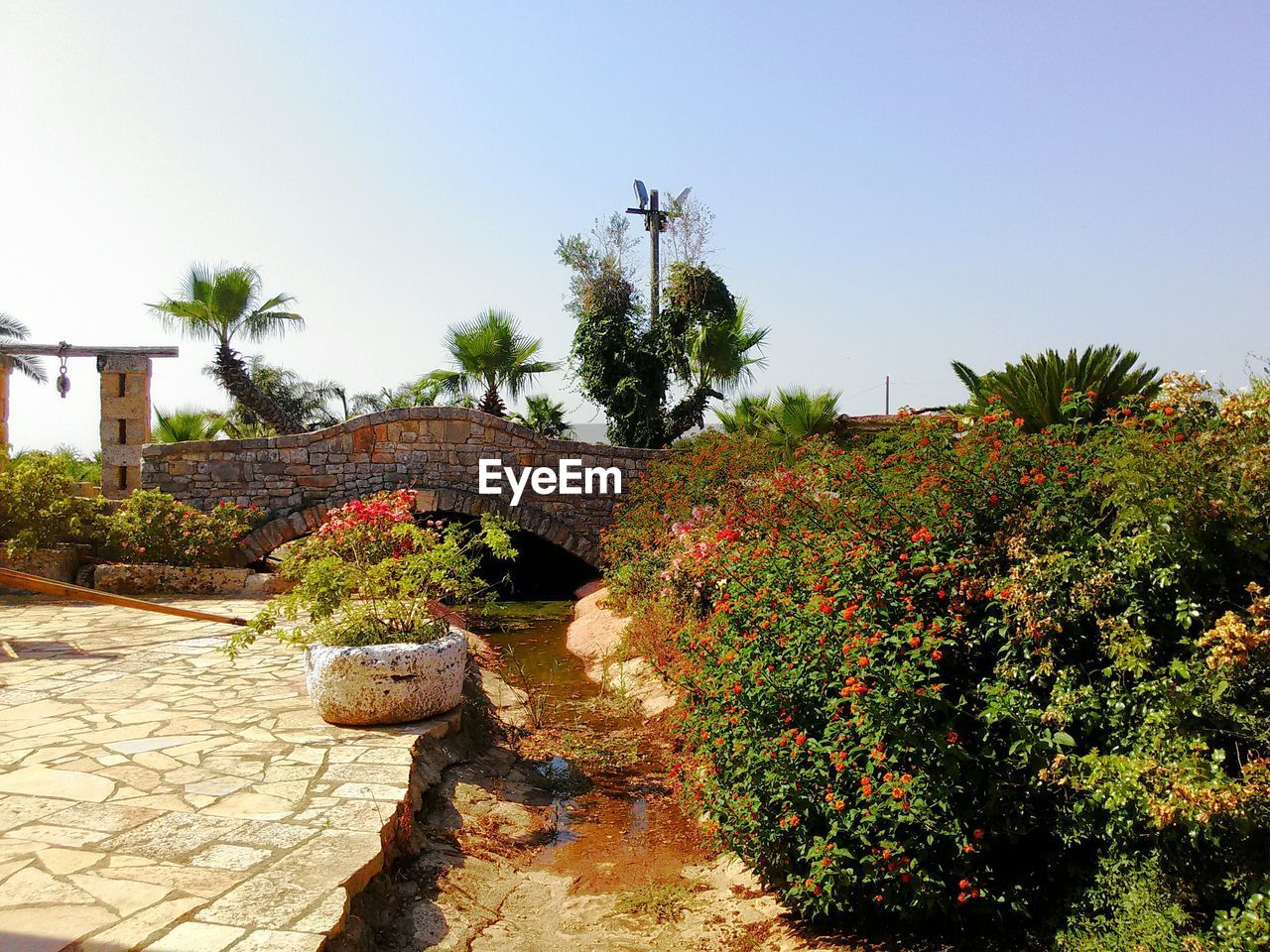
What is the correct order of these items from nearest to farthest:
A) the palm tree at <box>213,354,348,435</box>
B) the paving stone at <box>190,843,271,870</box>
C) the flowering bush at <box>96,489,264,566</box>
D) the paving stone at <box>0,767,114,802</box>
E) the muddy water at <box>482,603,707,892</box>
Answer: the paving stone at <box>190,843,271,870</box>, the paving stone at <box>0,767,114,802</box>, the muddy water at <box>482,603,707,892</box>, the flowering bush at <box>96,489,264,566</box>, the palm tree at <box>213,354,348,435</box>

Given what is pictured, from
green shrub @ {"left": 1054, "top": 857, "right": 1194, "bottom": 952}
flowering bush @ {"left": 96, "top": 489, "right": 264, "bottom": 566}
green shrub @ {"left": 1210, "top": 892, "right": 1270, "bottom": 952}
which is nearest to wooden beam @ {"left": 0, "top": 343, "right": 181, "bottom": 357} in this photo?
flowering bush @ {"left": 96, "top": 489, "right": 264, "bottom": 566}

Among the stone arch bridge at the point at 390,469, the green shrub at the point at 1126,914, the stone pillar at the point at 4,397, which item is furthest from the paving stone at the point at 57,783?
the stone pillar at the point at 4,397

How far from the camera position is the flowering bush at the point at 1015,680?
2730 mm

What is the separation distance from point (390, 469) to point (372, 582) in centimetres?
787

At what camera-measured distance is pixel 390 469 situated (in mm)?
13055

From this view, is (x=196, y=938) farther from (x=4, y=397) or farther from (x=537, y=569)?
(x=537, y=569)

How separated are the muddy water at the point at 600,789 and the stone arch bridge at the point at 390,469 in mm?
4975

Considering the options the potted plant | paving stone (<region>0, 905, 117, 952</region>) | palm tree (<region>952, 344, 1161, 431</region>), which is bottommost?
paving stone (<region>0, 905, 117, 952</region>)

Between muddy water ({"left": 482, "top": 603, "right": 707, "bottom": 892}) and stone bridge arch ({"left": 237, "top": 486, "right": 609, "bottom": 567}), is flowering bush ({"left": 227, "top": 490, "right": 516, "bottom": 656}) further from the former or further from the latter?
stone bridge arch ({"left": 237, "top": 486, "right": 609, "bottom": 567})

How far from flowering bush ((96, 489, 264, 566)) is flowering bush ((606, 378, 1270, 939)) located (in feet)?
28.1

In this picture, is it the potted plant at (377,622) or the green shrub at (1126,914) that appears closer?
the green shrub at (1126,914)

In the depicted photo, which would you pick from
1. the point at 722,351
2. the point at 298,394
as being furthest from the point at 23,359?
the point at 722,351

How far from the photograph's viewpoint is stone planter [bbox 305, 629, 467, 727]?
514 centimetres

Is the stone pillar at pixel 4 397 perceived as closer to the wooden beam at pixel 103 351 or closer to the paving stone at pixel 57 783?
the wooden beam at pixel 103 351
